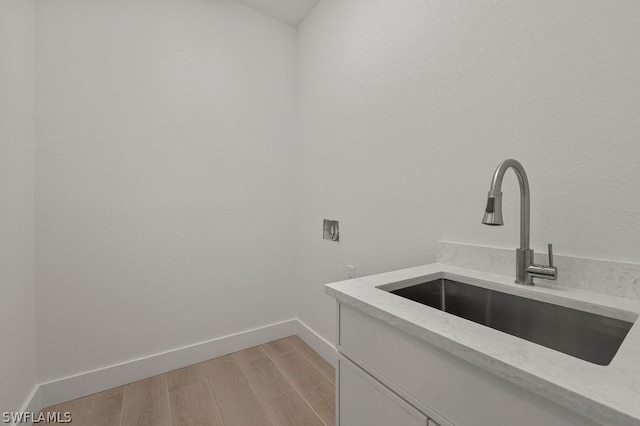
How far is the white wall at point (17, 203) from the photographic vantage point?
1140 mm

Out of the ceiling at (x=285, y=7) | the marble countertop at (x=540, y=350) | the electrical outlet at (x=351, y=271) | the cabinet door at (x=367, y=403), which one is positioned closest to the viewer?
the marble countertop at (x=540, y=350)

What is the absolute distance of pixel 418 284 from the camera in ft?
3.27

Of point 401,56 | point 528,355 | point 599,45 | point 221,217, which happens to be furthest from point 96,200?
point 599,45

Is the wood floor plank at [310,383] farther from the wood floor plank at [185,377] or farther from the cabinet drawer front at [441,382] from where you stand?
the cabinet drawer front at [441,382]

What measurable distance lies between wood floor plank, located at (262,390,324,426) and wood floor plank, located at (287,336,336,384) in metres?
0.25

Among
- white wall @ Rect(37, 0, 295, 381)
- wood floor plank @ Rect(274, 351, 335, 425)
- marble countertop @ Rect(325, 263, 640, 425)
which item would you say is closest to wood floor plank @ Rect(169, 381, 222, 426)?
white wall @ Rect(37, 0, 295, 381)

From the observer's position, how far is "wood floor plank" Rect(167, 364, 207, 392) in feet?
5.42

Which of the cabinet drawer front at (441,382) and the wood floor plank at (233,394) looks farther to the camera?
the wood floor plank at (233,394)

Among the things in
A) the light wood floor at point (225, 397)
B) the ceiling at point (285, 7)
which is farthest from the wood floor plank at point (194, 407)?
the ceiling at point (285, 7)

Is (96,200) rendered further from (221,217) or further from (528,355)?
(528,355)

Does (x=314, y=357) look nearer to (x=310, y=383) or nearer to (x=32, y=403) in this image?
(x=310, y=383)

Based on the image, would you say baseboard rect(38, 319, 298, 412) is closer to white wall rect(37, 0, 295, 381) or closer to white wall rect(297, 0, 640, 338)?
white wall rect(37, 0, 295, 381)

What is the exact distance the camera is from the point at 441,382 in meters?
0.59

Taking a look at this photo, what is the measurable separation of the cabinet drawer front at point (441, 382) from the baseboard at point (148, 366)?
4.39ft
